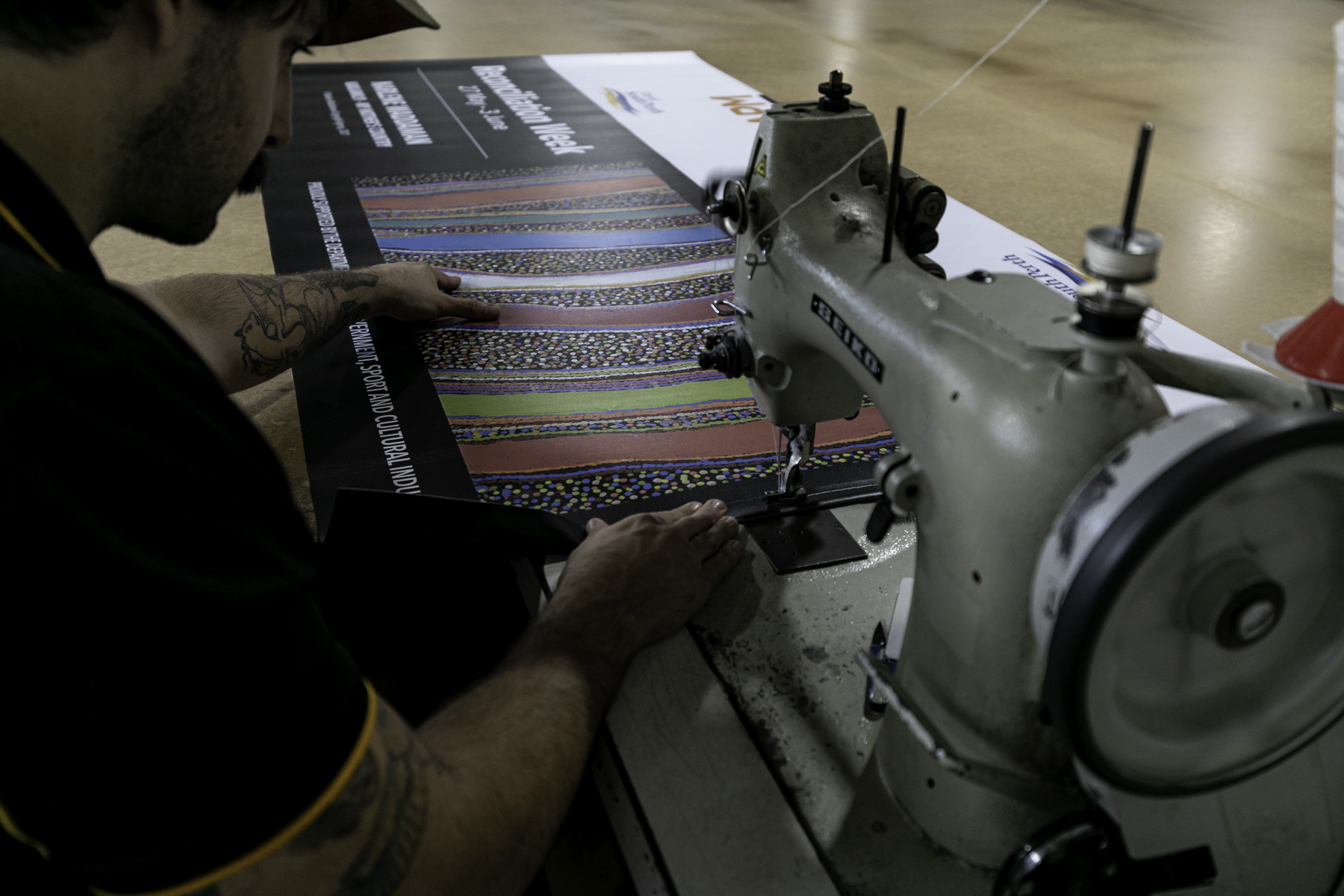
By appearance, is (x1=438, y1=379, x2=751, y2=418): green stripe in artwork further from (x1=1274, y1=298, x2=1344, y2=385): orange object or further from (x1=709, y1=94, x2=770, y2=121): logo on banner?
(x1=709, y1=94, x2=770, y2=121): logo on banner

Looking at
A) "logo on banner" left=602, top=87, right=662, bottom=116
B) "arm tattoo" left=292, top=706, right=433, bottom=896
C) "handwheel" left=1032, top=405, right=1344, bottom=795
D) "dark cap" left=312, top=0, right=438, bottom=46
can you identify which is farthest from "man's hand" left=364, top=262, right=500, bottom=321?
"logo on banner" left=602, top=87, right=662, bottom=116

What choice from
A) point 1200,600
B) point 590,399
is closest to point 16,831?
point 1200,600

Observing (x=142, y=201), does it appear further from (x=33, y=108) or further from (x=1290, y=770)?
(x=1290, y=770)

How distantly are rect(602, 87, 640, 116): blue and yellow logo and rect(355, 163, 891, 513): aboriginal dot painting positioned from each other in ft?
2.55

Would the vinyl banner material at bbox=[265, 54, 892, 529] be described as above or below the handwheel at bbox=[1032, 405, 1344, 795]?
below

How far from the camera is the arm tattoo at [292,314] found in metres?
1.46

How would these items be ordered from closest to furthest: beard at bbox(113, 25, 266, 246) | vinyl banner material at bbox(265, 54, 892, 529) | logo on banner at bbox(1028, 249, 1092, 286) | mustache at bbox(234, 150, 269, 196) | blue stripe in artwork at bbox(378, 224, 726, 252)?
1. beard at bbox(113, 25, 266, 246)
2. mustache at bbox(234, 150, 269, 196)
3. vinyl banner material at bbox(265, 54, 892, 529)
4. logo on banner at bbox(1028, 249, 1092, 286)
5. blue stripe in artwork at bbox(378, 224, 726, 252)

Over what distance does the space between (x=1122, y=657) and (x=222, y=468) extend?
514mm

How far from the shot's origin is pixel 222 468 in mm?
571

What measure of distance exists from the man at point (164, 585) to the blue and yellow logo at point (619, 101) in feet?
8.24

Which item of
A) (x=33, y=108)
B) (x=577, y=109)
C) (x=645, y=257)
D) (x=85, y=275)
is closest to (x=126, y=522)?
(x=85, y=275)

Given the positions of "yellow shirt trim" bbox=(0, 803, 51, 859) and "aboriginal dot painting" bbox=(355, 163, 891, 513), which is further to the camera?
"aboriginal dot painting" bbox=(355, 163, 891, 513)

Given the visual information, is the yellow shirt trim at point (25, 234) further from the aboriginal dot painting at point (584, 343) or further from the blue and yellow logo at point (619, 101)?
the blue and yellow logo at point (619, 101)

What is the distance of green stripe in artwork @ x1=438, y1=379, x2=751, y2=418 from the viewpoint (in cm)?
147
